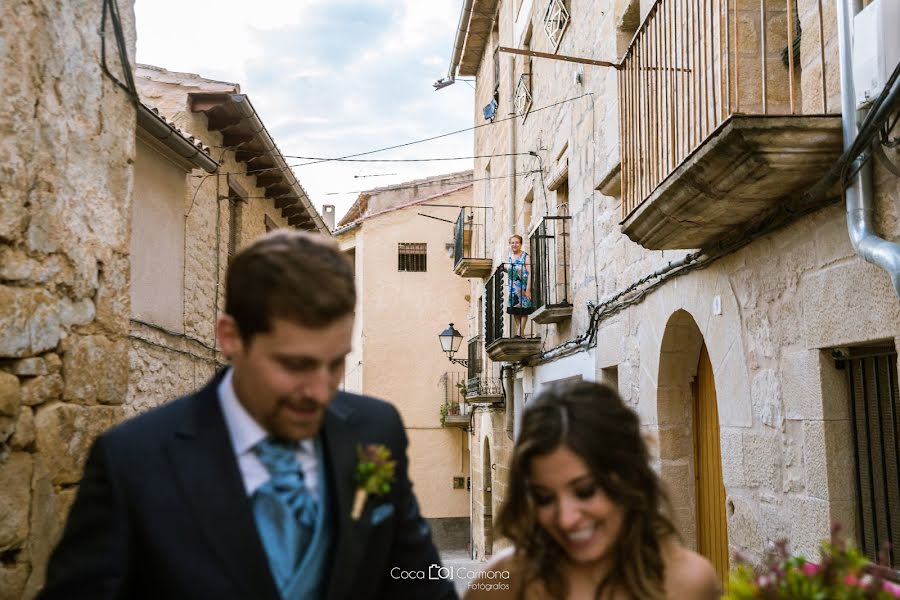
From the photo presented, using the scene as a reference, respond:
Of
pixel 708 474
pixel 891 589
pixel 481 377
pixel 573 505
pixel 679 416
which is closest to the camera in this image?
pixel 891 589

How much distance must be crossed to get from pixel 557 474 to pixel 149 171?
20.5 ft

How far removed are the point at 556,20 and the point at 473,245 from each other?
23.9 ft

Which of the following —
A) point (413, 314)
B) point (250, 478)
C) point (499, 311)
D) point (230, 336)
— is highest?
point (413, 314)

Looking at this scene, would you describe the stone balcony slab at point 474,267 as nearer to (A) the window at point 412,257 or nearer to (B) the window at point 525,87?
(B) the window at point 525,87

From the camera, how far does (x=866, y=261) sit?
3.35 metres

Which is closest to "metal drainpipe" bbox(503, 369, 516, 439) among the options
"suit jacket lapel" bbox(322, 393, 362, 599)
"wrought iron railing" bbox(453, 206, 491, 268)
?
"wrought iron railing" bbox(453, 206, 491, 268)

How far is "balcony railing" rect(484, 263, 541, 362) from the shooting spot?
35.3ft

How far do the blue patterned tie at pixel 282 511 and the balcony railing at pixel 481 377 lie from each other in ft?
40.4

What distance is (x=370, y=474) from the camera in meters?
1.63

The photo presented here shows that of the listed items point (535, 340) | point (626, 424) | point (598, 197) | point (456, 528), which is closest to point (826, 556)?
point (626, 424)

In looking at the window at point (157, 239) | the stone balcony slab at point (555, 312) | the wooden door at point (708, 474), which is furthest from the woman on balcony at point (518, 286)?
the wooden door at point (708, 474)

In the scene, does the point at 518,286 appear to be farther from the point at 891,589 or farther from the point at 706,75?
the point at 891,589

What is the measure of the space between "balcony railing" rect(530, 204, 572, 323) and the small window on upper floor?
1.92m

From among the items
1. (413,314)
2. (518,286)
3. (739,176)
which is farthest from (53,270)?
(413,314)
